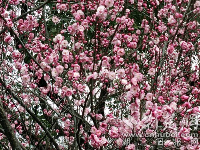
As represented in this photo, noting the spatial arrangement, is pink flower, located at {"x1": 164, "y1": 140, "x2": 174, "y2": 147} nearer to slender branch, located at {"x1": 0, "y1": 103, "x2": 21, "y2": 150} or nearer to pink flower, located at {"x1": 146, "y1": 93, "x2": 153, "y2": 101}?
pink flower, located at {"x1": 146, "y1": 93, "x2": 153, "y2": 101}

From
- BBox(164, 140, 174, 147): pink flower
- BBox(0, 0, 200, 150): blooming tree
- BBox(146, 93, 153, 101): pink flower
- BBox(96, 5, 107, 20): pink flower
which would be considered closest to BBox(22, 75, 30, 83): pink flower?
BBox(0, 0, 200, 150): blooming tree

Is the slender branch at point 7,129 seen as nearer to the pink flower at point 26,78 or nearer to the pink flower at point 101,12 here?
the pink flower at point 26,78

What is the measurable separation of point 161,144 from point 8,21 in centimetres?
217

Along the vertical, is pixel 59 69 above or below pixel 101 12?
below

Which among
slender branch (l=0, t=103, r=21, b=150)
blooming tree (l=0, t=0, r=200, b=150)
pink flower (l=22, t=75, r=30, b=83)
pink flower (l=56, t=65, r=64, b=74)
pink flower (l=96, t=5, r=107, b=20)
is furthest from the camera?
pink flower (l=22, t=75, r=30, b=83)

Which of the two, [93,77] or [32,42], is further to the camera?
[32,42]

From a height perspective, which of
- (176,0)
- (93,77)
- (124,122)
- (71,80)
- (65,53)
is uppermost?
(176,0)

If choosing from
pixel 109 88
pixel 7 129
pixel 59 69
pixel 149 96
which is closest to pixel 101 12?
pixel 59 69

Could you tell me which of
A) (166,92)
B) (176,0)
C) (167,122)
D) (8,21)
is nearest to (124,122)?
(167,122)

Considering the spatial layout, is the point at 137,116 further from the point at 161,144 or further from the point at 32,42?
the point at 32,42

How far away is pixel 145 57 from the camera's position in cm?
448

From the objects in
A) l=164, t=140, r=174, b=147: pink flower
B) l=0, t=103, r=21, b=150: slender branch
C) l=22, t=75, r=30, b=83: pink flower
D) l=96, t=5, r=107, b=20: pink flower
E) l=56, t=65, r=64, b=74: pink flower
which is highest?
l=96, t=5, r=107, b=20: pink flower

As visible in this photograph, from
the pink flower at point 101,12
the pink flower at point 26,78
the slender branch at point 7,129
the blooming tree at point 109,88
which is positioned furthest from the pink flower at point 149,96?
the pink flower at point 26,78

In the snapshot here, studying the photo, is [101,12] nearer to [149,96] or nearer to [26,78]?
[149,96]
